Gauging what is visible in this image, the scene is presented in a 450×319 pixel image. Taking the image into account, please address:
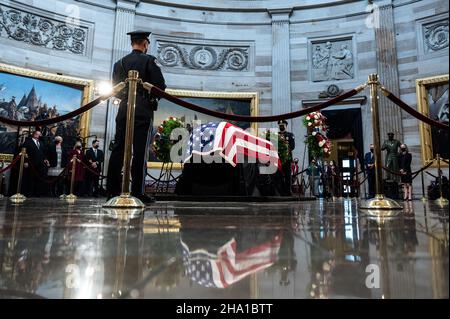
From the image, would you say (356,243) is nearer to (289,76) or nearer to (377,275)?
(377,275)

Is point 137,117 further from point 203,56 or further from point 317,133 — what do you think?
point 203,56

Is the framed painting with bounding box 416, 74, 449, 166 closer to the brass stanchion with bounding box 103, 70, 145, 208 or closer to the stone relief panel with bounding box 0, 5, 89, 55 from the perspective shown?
the brass stanchion with bounding box 103, 70, 145, 208

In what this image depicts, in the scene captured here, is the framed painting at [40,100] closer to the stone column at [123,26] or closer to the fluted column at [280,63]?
the stone column at [123,26]

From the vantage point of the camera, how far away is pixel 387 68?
12.0 metres

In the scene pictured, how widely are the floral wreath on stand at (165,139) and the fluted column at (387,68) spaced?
802 centimetres

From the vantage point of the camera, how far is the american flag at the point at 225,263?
29.3 inches

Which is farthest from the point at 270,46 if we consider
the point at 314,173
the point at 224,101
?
the point at 314,173

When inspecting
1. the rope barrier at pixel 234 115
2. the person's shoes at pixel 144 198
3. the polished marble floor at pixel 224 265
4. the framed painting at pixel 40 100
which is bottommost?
the polished marble floor at pixel 224 265

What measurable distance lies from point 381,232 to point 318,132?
651cm

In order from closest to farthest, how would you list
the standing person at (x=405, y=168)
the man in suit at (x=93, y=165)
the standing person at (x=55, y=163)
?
the standing person at (x=405, y=168) → the standing person at (x=55, y=163) → the man in suit at (x=93, y=165)

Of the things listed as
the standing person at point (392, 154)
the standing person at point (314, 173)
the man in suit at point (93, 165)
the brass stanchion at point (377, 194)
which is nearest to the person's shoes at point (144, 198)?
the brass stanchion at point (377, 194)

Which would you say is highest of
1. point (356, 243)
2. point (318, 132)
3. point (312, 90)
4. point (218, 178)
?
point (312, 90)
